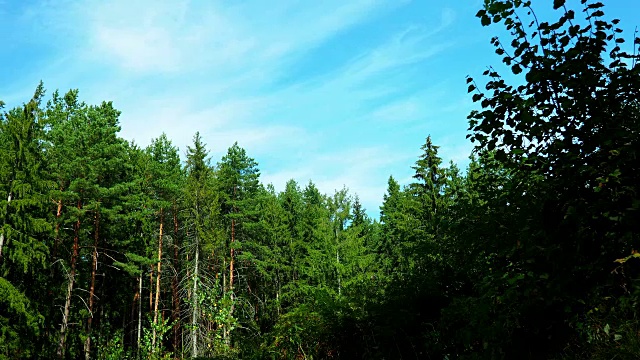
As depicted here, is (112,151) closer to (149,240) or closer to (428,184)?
(149,240)

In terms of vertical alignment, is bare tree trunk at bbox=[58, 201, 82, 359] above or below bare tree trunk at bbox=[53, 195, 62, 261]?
below

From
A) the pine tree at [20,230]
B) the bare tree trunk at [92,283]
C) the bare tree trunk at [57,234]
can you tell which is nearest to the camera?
the pine tree at [20,230]

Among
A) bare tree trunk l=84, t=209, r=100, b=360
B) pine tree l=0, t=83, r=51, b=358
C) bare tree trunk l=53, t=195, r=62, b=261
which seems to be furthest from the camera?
bare tree trunk l=84, t=209, r=100, b=360

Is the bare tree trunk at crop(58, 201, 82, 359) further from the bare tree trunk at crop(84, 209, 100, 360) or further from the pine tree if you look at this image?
the pine tree

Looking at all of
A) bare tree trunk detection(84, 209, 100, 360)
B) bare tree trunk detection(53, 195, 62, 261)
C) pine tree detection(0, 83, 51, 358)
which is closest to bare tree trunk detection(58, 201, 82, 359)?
bare tree trunk detection(53, 195, 62, 261)

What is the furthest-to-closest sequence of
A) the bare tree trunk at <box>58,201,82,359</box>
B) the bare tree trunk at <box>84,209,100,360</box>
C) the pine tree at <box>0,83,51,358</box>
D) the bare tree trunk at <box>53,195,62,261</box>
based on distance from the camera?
the bare tree trunk at <box>84,209,100,360</box> → the bare tree trunk at <box>53,195,62,261</box> → the bare tree trunk at <box>58,201,82,359</box> → the pine tree at <box>0,83,51,358</box>

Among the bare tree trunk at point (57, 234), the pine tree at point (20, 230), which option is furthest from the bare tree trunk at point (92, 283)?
the pine tree at point (20, 230)

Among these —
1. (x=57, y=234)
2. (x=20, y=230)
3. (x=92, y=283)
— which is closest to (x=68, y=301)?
(x=92, y=283)

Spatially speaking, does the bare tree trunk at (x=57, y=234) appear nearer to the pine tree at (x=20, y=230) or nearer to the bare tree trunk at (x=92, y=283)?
the bare tree trunk at (x=92, y=283)

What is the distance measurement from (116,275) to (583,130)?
33.4 m

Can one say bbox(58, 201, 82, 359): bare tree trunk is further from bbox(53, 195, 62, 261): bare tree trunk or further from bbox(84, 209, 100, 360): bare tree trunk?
bbox(84, 209, 100, 360): bare tree trunk

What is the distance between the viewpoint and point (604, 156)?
369 cm

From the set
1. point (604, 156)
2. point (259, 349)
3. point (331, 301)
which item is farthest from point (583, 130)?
point (259, 349)

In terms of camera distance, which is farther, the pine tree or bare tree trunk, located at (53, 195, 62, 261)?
bare tree trunk, located at (53, 195, 62, 261)
